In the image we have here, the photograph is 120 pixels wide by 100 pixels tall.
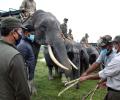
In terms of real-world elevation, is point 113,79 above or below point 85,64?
above

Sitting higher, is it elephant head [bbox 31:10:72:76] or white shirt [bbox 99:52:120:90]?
white shirt [bbox 99:52:120:90]

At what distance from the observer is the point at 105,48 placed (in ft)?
25.8

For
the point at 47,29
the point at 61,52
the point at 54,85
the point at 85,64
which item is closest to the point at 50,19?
the point at 47,29

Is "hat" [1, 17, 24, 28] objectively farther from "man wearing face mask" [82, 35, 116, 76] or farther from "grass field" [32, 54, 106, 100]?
"grass field" [32, 54, 106, 100]

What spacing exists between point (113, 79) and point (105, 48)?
58.4 inches

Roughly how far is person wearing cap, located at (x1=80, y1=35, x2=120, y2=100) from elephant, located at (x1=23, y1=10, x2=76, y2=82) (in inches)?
160

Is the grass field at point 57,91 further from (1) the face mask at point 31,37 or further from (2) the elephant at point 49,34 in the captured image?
(1) the face mask at point 31,37

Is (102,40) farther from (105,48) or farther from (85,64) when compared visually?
(85,64)

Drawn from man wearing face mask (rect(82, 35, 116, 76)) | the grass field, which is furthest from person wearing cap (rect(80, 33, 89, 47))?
man wearing face mask (rect(82, 35, 116, 76))

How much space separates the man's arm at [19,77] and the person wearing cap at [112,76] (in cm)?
194

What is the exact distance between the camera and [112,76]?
6402 millimetres

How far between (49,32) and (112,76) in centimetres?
500

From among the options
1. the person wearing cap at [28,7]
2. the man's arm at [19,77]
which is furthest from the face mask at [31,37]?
the man's arm at [19,77]

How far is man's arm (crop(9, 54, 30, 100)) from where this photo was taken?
4.52m
